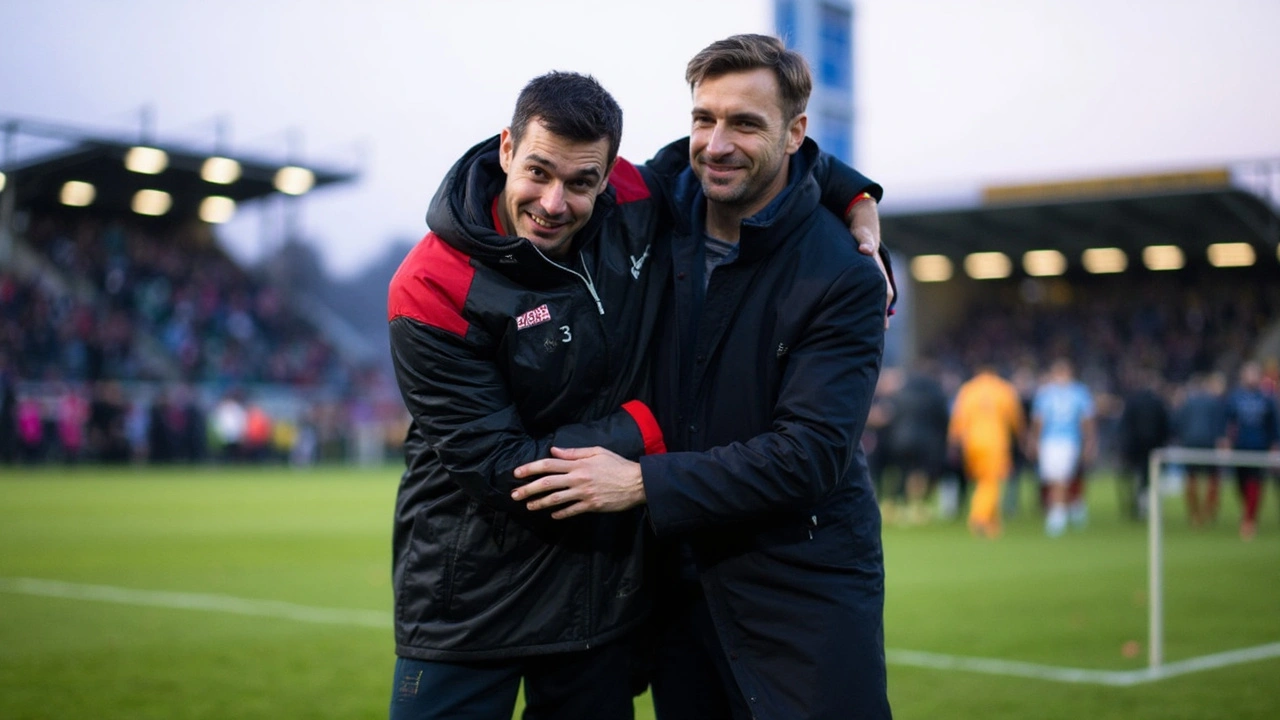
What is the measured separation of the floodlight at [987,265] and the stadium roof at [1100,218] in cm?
60

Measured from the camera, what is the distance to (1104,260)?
134 feet

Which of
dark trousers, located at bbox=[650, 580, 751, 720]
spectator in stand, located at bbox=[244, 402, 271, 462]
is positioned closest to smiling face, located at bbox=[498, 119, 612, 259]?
dark trousers, located at bbox=[650, 580, 751, 720]

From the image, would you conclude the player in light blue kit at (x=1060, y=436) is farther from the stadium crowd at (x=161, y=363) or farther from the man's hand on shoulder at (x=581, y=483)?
the stadium crowd at (x=161, y=363)

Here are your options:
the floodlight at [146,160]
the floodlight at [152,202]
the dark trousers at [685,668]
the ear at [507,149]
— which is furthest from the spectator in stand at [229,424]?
the ear at [507,149]

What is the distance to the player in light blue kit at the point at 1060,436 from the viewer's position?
54.2 feet

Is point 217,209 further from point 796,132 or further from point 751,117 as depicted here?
point 751,117

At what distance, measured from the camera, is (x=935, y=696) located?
632 centimetres

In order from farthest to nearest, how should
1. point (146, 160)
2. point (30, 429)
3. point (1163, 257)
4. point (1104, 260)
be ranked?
point (1104, 260) < point (1163, 257) < point (146, 160) < point (30, 429)

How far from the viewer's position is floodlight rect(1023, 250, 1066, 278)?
40.3 m

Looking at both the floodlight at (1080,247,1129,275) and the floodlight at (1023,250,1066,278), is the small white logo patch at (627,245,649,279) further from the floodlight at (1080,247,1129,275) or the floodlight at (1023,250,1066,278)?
the floodlight at (1023,250,1066,278)

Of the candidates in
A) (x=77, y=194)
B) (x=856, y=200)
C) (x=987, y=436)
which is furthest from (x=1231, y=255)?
(x=856, y=200)

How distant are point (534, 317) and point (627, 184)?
1.99 ft

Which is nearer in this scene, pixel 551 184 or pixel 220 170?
pixel 551 184

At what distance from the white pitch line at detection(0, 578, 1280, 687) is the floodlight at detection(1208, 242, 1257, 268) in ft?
105
